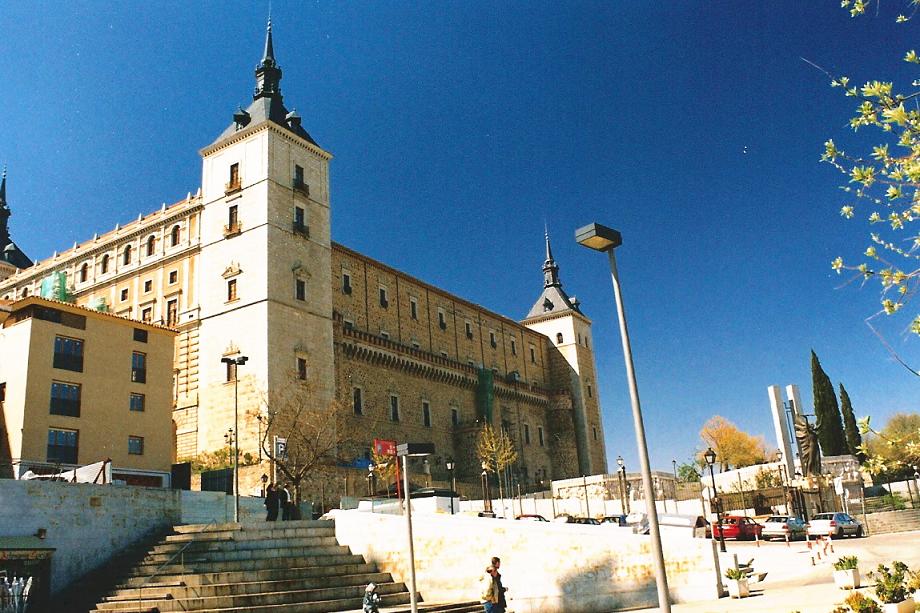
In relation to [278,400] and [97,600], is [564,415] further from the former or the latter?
[97,600]

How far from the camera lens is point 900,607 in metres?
10.9

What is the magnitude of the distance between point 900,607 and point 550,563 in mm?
8037

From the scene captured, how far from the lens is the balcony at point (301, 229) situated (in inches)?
1780

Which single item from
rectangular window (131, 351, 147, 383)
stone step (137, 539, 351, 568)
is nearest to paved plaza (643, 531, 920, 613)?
stone step (137, 539, 351, 568)

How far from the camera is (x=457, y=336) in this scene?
63.6 m

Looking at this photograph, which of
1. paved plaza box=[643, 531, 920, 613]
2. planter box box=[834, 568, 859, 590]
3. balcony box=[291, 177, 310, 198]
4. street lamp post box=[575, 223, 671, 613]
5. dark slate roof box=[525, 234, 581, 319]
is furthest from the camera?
dark slate roof box=[525, 234, 581, 319]

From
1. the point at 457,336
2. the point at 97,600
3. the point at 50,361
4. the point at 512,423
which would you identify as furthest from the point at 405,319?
the point at 97,600

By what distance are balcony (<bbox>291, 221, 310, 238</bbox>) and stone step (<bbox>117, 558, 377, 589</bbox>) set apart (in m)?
28.7

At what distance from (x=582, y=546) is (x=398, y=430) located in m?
34.9

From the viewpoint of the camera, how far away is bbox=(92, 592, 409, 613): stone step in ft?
53.3

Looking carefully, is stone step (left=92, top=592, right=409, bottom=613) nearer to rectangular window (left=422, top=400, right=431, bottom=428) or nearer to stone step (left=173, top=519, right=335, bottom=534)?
stone step (left=173, top=519, right=335, bottom=534)

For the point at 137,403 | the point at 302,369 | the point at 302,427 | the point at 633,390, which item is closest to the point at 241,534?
the point at 633,390

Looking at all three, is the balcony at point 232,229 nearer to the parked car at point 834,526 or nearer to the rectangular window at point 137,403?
the rectangular window at point 137,403

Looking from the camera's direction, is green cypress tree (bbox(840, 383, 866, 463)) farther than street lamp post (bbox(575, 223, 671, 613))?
Yes
